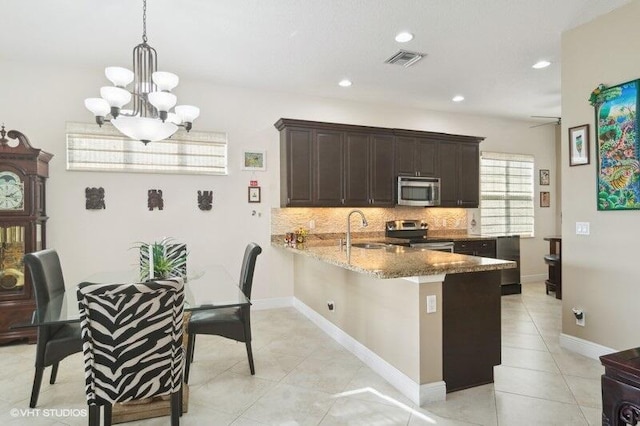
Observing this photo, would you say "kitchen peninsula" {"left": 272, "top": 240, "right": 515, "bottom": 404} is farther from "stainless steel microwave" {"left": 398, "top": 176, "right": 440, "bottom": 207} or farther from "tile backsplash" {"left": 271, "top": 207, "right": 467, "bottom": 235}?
"stainless steel microwave" {"left": 398, "top": 176, "right": 440, "bottom": 207}

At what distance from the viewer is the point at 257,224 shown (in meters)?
5.04

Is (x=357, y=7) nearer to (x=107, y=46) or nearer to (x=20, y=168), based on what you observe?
(x=107, y=46)

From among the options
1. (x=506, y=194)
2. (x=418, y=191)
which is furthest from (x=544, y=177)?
(x=418, y=191)

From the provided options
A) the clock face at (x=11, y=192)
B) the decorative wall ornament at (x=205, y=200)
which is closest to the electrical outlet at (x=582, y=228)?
the decorative wall ornament at (x=205, y=200)

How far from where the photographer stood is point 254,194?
16.5ft

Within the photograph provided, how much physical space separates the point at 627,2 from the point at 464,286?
2654 mm

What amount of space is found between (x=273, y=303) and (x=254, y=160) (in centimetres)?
199

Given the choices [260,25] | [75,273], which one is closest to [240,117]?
[260,25]

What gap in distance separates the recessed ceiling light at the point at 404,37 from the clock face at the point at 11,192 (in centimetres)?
400

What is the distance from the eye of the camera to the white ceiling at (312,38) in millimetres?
3018

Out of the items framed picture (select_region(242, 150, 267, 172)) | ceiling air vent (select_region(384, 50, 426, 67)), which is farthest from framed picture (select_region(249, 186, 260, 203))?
ceiling air vent (select_region(384, 50, 426, 67))

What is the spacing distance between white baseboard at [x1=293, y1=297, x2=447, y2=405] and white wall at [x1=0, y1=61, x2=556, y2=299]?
163 cm

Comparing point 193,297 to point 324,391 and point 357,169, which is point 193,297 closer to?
point 324,391

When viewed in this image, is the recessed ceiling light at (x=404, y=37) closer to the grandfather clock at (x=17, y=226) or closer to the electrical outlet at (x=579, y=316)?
the electrical outlet at (x=579, y=316)
